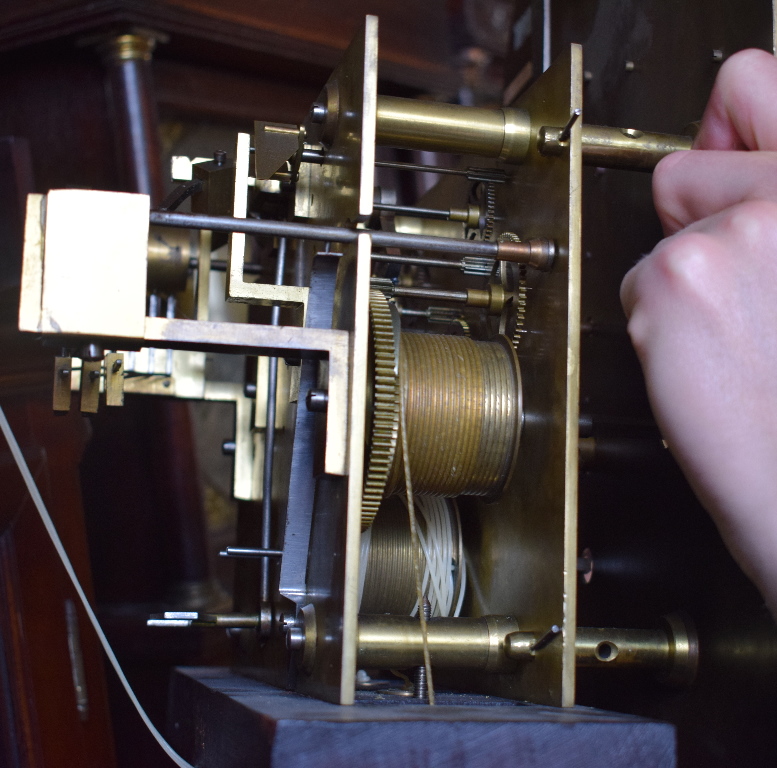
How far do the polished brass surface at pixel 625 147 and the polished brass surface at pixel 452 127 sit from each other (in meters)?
0.08

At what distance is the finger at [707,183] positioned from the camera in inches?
36.6

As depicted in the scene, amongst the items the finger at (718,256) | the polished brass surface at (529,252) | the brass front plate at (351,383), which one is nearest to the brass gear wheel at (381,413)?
the brass front plate at (351,383)

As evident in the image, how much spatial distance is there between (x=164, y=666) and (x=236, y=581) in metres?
0.45

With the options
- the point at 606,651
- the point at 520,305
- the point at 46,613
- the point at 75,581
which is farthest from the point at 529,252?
the point at 46,613

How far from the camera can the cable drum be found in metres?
1.18

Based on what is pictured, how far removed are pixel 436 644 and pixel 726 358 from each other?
43cm

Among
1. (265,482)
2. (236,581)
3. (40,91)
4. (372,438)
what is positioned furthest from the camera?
(40,91)

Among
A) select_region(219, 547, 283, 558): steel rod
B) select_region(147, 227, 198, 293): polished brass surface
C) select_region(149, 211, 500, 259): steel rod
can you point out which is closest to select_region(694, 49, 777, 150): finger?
select_region(149, 211, 500, 259): steel rod

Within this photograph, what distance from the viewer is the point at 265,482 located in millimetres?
1381

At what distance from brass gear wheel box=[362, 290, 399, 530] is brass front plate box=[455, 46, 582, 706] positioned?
181 millimetres

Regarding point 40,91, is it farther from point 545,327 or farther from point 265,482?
point 545,327

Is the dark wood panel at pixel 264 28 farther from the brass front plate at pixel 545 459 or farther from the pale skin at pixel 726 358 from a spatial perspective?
the pale skin at pixel 726 358

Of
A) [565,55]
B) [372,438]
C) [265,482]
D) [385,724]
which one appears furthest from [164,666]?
[565,55]

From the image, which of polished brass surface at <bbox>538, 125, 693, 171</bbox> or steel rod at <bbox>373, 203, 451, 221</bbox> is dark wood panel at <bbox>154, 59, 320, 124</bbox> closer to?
steel rod at <bbox>373, 203, 451, 221</bbox>
